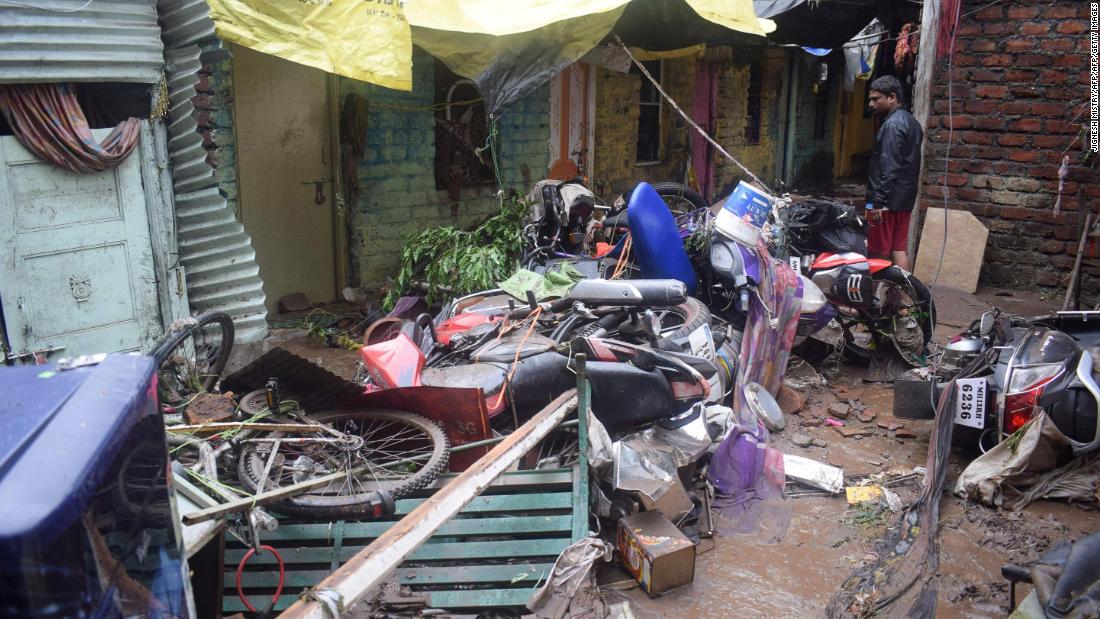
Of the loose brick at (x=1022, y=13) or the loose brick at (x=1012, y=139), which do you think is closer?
the loose brick at (x=1022, y=13)

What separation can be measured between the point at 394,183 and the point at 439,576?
208 inches

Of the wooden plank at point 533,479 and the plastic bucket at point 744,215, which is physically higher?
the plastic bucket at point 744,215

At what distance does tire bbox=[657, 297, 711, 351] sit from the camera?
4.52 m

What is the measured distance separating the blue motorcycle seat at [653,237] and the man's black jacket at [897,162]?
276 cm

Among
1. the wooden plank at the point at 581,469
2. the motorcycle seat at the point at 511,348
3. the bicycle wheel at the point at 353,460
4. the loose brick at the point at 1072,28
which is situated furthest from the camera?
the loose brick at the point at 1072,28

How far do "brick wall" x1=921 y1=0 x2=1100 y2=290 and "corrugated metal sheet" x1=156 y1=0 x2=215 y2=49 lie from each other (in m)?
6.11

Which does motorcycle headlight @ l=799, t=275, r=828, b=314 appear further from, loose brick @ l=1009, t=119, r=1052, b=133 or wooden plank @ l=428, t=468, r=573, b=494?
loose brick @ l=1009, t=119, r=1052, b=133

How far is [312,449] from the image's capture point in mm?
3441

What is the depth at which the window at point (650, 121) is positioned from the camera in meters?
11.0

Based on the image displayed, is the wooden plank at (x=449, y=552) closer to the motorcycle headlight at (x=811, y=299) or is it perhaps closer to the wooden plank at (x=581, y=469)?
the wooden plank at (x=581, y=469)

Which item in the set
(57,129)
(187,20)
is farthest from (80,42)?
(187,20)

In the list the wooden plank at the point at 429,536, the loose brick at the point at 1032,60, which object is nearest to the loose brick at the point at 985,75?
the loose brick at the point at 1032,60

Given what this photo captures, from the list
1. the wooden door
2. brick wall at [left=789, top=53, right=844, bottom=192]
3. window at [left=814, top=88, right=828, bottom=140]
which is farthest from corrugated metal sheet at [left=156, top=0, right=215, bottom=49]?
window at [left=814, top=88, right=828, bottom=140]

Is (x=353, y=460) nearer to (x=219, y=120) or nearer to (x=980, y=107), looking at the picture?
(x=219, y=120)
